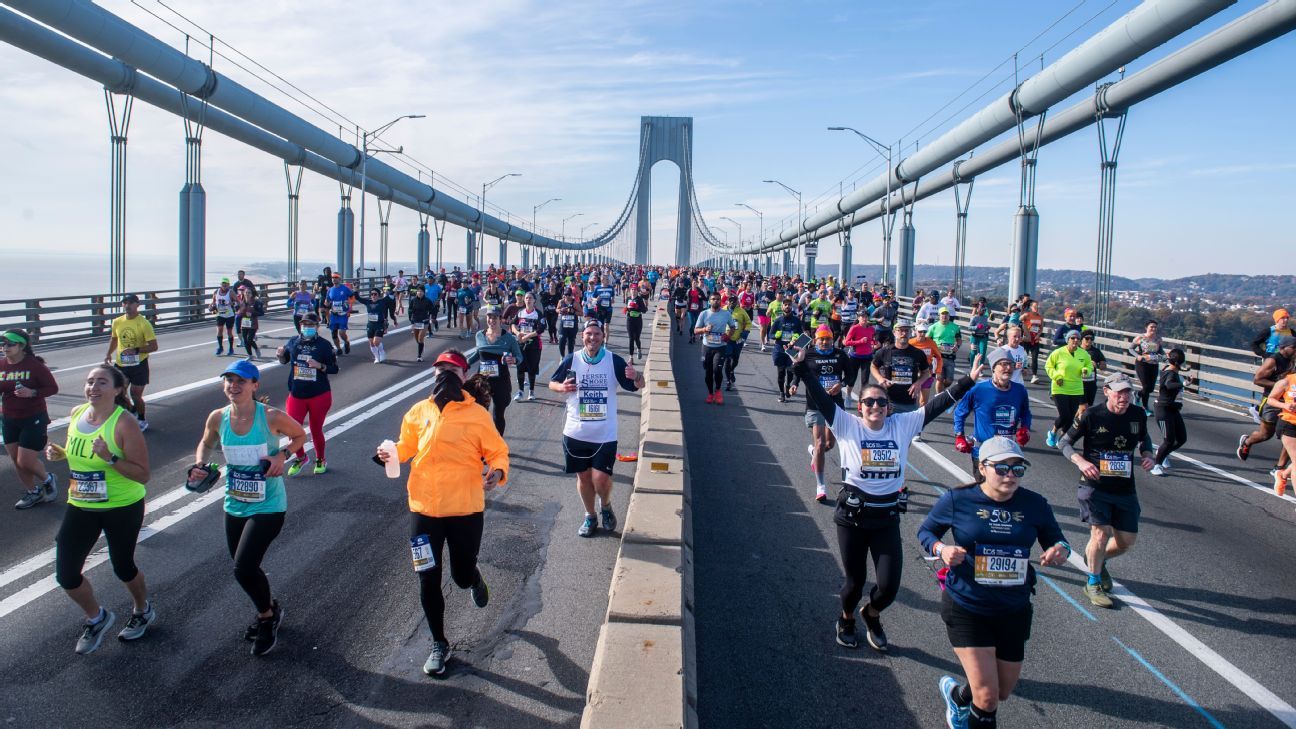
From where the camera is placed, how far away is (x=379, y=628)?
560 cm

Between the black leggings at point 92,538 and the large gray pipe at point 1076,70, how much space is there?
26.5 meters

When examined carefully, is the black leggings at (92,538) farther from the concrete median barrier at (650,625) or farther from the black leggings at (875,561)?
the black leggings at (875,561)

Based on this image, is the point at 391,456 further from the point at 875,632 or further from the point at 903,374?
the point at 903,374

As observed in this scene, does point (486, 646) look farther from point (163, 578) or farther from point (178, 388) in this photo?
point (178, 388)

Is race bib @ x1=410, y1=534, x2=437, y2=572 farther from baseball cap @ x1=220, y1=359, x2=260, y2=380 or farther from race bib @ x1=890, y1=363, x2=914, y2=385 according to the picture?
race bib @ x1=890, y1=363, x2=914, y2=385

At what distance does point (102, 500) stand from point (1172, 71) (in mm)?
30274

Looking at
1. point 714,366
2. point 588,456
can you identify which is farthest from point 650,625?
point 714,366

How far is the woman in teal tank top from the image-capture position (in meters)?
5.23

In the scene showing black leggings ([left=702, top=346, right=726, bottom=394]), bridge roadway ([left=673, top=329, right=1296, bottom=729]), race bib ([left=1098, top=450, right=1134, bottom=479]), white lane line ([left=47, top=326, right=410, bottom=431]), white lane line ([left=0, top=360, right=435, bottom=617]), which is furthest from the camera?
black leggings ([left=702, top=346, right=726, bottom=394])

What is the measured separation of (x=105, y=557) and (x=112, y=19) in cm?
2838

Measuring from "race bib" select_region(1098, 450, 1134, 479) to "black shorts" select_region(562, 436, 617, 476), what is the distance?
373 cm

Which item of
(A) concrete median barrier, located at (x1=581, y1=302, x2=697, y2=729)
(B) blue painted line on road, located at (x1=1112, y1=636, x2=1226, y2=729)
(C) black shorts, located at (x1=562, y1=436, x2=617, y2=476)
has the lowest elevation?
(B) blue painted line on road, located at (x1=1112, y1=636, x2=1226, y2=729)

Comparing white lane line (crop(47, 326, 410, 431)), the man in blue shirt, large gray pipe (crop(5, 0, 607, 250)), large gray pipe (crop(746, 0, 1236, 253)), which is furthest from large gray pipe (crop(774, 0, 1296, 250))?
large gray pipe (crop(5, 0, 607, 250))

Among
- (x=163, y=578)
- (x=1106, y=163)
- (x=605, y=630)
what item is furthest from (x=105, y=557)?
(x=1106, y=163)
